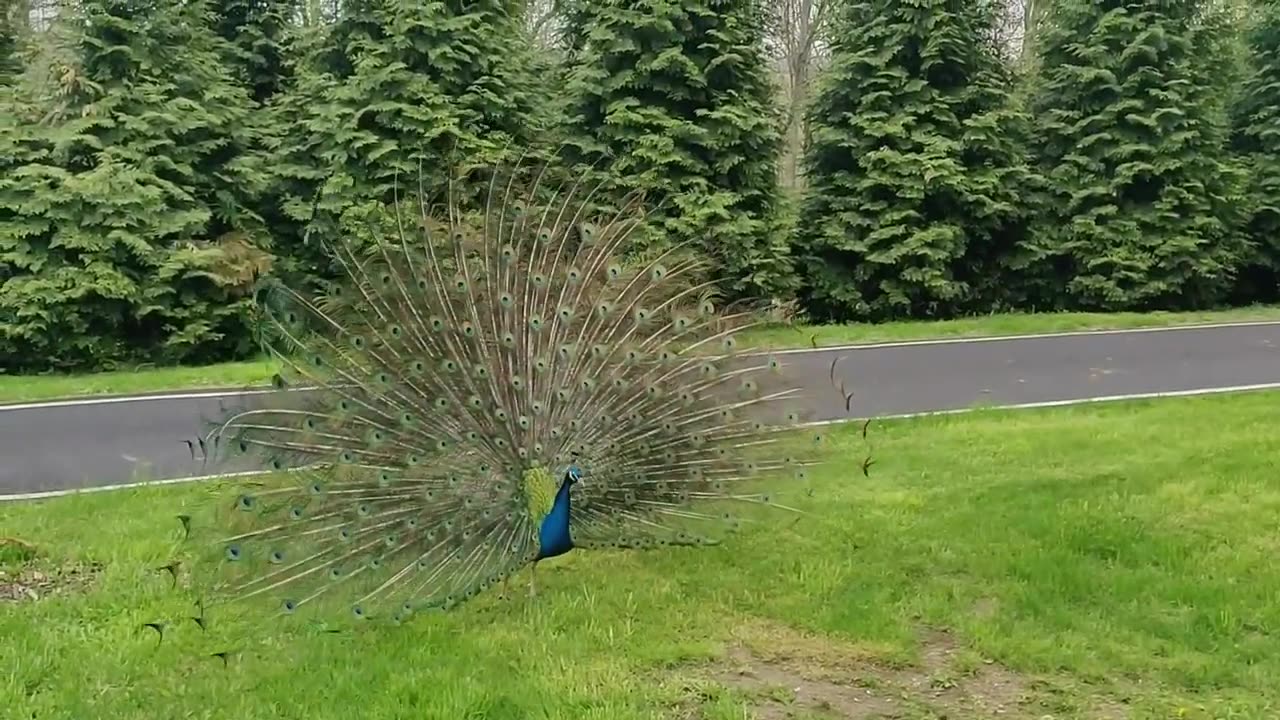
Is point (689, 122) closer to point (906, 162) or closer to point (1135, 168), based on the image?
point (906, 162)

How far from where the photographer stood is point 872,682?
448 cm

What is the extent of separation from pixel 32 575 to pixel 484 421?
2.57 metres

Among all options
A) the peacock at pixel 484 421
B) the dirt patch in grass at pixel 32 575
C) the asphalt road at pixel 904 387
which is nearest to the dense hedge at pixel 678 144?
the asphalt road at pixel 904 387

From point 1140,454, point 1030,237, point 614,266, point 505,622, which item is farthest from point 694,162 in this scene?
point 505,622

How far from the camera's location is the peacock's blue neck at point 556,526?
479 centimetres

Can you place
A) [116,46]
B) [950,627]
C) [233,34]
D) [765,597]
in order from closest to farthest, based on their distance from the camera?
1. [950,627]
2. [765,597]
3. [116,46]
4. [233,34]

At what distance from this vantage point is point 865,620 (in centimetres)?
501

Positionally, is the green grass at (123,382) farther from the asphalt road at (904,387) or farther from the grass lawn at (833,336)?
the asphalt road at (904,387)

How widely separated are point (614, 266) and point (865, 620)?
2059mm

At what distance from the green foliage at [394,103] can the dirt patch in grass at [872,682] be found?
1156 centimetres

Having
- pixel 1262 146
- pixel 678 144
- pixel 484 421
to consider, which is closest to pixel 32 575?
pixel 484 421

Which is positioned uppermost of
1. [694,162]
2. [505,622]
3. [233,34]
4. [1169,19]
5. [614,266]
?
[233,34]

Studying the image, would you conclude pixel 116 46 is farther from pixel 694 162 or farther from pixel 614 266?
pixel 614 266

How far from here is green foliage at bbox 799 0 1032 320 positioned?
17922 millimetres
